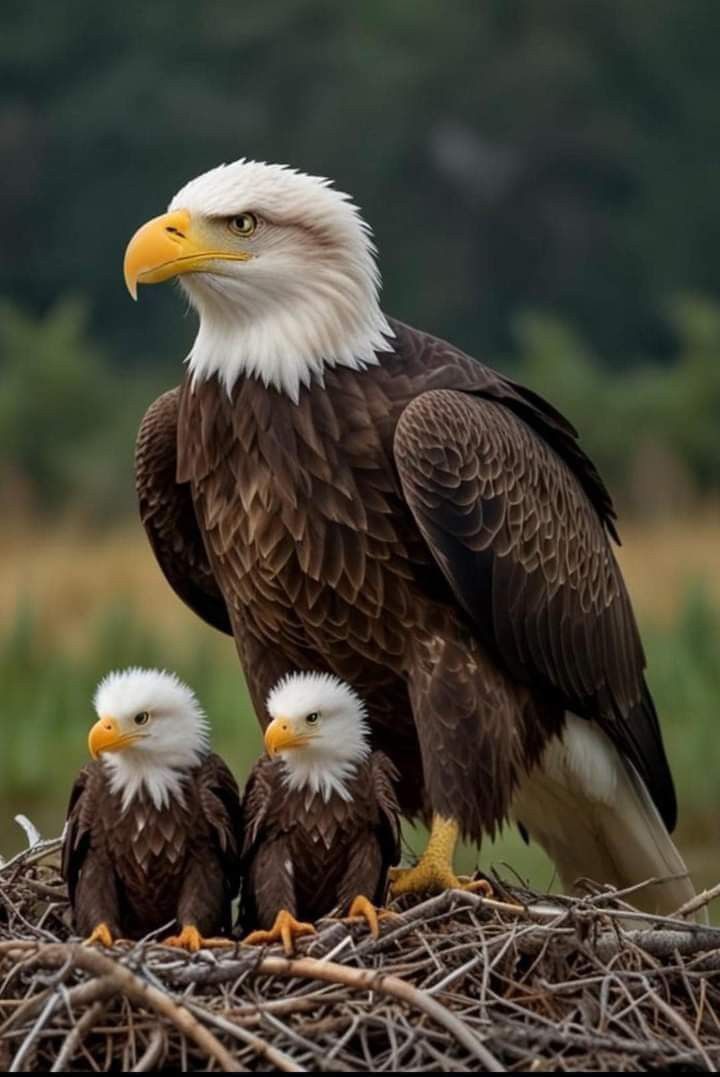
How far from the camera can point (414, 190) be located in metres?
26.0

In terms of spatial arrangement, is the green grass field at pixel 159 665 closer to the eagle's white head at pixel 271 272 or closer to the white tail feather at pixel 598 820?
the white tail feather at pixel 598 820

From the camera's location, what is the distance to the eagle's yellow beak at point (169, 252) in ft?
18.4

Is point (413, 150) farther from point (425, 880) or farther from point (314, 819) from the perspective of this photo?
point (314, 819)

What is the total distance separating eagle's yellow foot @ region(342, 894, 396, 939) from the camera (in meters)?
5.09

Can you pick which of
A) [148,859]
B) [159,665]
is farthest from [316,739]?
[159,665]

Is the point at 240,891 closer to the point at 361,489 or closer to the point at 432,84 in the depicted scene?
the point at 361,489

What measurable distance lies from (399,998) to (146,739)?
0.97 m

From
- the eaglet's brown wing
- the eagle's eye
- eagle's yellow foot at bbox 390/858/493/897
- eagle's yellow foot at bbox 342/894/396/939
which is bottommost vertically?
eagle's yellow foot at bbox 342/894/396/939

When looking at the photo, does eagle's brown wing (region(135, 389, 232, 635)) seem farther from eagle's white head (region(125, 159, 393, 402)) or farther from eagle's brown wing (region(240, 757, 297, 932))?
eagle's brown wing (region(240, 757, 297, 932))

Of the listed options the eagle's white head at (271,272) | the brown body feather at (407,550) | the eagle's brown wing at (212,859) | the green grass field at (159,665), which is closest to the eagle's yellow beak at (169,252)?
the eagle's white head at (271,272)

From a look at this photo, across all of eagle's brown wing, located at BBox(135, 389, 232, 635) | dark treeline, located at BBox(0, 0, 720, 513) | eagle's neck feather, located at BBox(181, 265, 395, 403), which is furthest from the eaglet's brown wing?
dark treeline, located at BBox(0, 0, 720, 513)

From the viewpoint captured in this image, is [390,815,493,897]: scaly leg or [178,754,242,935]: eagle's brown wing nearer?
[178,754,242,935]: eagle's brown wing

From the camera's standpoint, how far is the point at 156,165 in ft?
79.9

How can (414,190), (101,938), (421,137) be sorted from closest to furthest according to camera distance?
(101,938) → (414,190) → (421,137)
